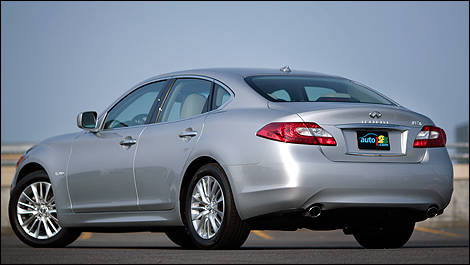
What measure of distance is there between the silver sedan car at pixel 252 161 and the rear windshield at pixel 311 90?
0.02m

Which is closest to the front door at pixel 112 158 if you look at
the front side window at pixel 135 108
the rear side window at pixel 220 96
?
the front side window at pixel 135 108

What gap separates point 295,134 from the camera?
6.94 metres

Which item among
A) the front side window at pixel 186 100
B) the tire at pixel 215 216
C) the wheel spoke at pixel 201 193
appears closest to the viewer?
the tire at pixel 215 216

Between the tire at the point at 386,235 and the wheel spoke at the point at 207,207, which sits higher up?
the wheel spoke at the point at 207,207

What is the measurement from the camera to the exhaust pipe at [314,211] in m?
6.96

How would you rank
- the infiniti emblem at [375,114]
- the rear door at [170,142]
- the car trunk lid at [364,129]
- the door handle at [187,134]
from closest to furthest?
the car trunk lid at [364,129], the infiniti emblem at [375,114], the door handle at [187,134], the rear door at [170,142]

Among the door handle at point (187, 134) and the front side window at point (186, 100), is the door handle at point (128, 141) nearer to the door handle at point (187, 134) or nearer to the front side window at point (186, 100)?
the front side window at point (186, 100)

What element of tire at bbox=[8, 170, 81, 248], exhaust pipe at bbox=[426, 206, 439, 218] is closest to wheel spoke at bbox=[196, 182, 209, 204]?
exhaust pipe at bbox=[426, 206, 439, 218]

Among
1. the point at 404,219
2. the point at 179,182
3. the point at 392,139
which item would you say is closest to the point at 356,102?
the point at 392,139

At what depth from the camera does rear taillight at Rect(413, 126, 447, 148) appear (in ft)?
24.2

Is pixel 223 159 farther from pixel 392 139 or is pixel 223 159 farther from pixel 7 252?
pixel 7 252

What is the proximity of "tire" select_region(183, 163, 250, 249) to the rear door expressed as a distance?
0.22 m

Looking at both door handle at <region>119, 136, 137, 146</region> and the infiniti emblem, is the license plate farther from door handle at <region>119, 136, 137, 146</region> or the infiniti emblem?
door handle at <region>119, 136, 137, 146</region>

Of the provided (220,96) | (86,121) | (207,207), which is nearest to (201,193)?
(207,207)
